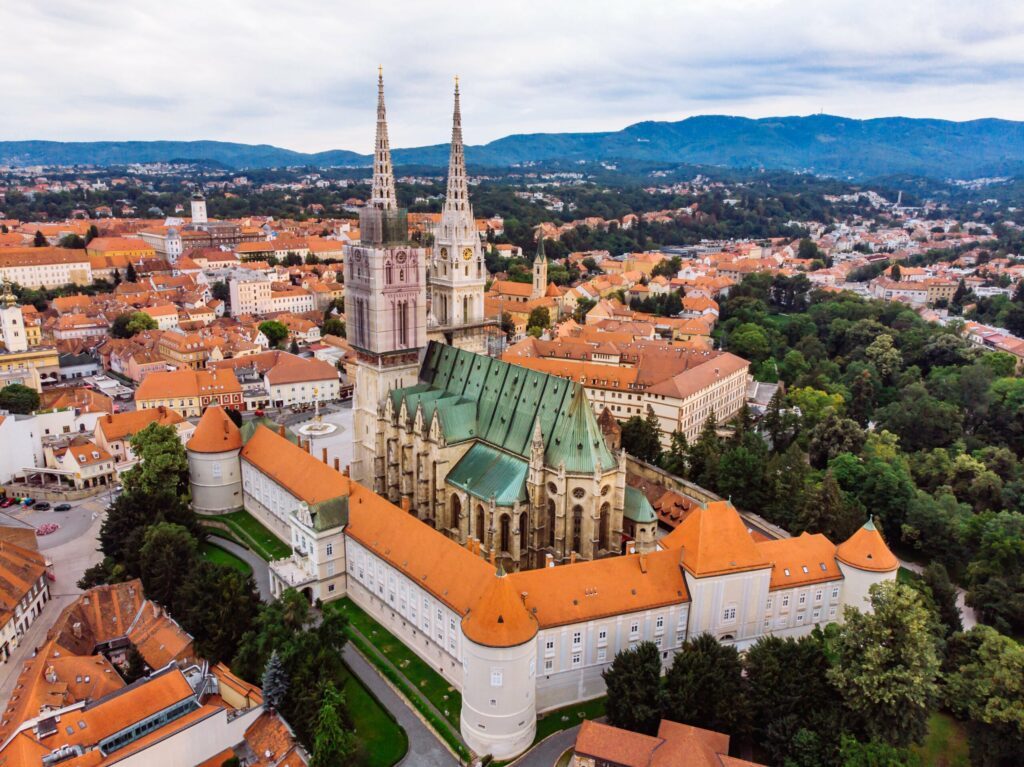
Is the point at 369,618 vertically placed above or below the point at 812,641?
below

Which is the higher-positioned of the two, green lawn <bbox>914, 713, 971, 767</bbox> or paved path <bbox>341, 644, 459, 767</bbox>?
paved path <bbox>341, 644, 459, 767</bbox>

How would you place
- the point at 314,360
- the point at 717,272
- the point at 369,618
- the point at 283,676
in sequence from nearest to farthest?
1. the point at 283,676
2. the point at 369,618
3. the point at 314,360
4. the point at 717,272

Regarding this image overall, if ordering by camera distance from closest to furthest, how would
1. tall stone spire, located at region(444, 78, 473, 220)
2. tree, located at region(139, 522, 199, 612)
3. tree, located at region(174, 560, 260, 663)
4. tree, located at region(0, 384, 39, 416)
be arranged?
tree, located at region(174, 560, 260, 663) < tree, located at region(139, 522, 199, 612) < tall stone spire, located at region(444, 78, 473, 220) < tree, located at region(0, 384, 39, 416)

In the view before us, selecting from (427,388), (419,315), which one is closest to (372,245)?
(419,315)

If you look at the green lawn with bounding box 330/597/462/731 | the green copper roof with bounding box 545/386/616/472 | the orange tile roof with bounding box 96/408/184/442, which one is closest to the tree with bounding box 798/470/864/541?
the green copper roof with bounding box 545/386/616/472

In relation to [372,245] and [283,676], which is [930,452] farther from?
[283,676]

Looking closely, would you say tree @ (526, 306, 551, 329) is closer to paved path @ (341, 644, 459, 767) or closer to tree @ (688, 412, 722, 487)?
tree @ (688, 412, 722, 487)

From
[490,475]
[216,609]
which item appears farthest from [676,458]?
[216,609]
